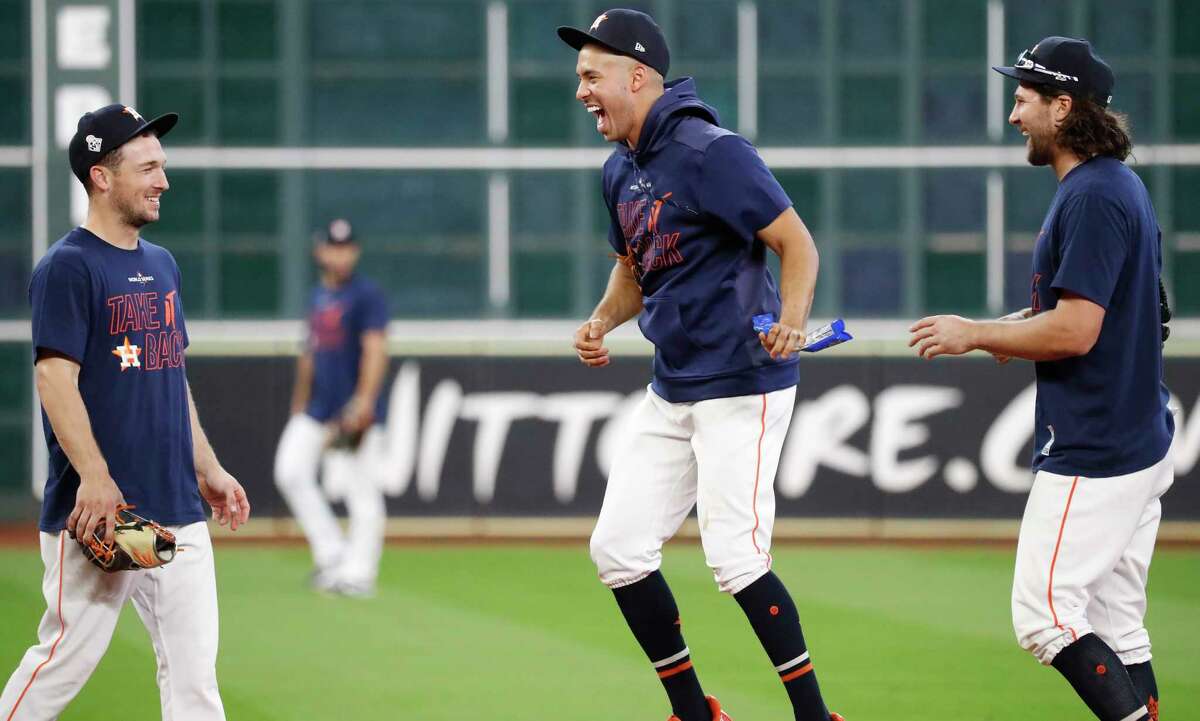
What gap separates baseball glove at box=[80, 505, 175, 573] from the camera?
455 cm

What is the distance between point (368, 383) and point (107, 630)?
5495mm

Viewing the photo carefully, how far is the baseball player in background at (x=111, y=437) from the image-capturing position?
4.66m

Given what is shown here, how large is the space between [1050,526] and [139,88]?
1080cm

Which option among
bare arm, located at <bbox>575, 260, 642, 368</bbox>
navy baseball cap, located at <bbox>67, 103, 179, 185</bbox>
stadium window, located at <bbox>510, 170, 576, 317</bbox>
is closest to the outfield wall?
stadium window, located at <bbox>510, 170, 576, 317</bbox>

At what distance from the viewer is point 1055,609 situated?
481 centimetres

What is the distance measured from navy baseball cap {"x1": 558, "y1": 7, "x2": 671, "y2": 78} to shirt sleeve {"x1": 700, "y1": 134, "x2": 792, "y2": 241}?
414mm

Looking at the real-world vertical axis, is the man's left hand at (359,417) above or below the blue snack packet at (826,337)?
below

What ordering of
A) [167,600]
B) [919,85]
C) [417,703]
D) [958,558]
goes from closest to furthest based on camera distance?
1. [167,600]
2. [417,703]
3. [958,558]
4. [919,85]

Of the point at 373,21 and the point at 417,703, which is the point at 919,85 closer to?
the point at 373,21

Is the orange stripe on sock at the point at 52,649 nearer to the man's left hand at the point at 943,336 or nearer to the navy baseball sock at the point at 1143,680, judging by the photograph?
the man's left hand at the point at 943,336

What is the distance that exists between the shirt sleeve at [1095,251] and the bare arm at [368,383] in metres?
6.19

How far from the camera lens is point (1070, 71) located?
4.93 metres

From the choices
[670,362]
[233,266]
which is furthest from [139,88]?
[670,362]

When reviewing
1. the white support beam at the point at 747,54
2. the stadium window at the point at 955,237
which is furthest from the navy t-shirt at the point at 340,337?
the stadium window at the point at 955,237
